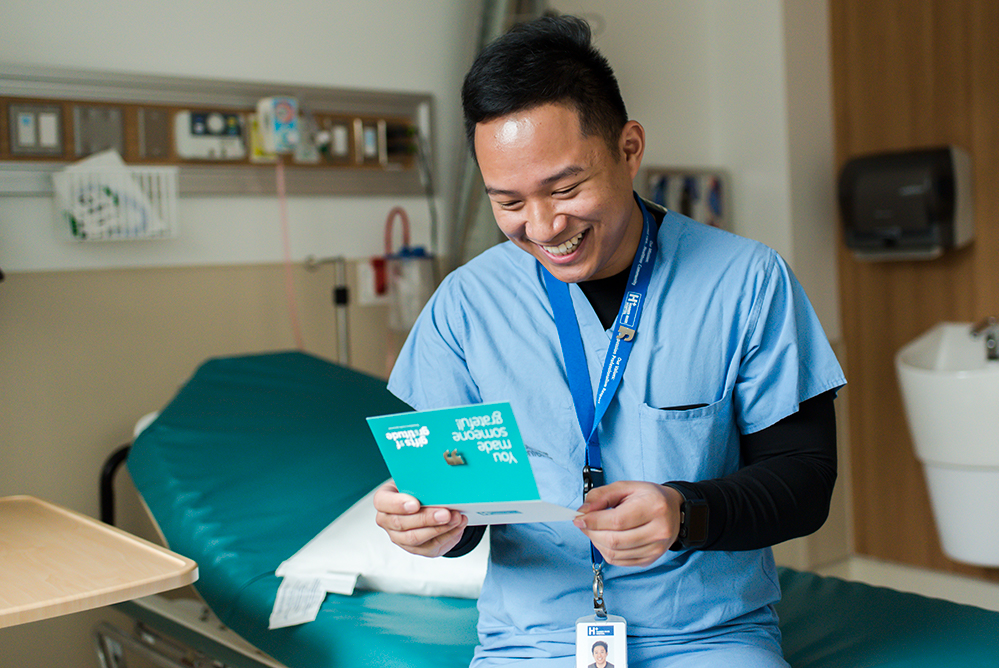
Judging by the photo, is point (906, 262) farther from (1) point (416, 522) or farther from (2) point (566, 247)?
(1) point (416, 522)

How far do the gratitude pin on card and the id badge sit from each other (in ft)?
0.67

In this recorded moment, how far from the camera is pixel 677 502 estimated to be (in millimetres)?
1012

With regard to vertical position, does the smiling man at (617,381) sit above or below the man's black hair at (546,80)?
below

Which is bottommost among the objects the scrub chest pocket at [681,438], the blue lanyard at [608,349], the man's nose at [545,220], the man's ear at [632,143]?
the scrub chest pocket at [681,438]

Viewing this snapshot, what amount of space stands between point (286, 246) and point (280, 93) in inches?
17.0

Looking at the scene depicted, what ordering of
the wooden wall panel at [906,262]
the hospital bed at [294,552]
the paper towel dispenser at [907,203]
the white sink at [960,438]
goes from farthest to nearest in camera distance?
the wooden wall panel at [906,262] < the paper towel dispenser at [907,203] < the white sink at [960,438] < the hospital bed at [294,552]

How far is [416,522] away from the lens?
1.09m

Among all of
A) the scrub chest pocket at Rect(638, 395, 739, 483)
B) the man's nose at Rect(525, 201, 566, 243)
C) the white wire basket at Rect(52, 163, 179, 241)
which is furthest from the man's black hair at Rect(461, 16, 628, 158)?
the white wire basket at Rect(52, 163, 179, 241)

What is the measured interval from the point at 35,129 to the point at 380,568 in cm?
139

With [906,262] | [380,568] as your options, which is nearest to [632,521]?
[380,568]

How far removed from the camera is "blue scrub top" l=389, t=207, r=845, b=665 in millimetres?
1176

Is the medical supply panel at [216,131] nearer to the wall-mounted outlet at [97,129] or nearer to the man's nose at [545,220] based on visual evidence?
the wall-mounted outlet at [97,129]

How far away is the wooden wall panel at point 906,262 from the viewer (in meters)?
2.99

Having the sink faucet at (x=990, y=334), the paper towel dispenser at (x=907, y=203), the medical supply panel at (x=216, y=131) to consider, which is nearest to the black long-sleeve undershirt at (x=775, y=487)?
the medical supply panel at (x=216, y=131)
